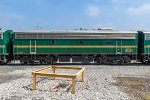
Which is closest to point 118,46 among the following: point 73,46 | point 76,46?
point 76,46

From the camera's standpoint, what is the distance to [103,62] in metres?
28.5

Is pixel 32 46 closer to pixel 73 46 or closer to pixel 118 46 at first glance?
pixel 73 46

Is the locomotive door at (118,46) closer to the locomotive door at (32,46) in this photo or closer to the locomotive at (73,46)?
the locomotive at (73,46)

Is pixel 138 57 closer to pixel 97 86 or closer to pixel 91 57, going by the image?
pixel 91 57

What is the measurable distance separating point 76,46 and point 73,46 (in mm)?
327

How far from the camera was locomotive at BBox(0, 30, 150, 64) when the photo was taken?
2797 cm

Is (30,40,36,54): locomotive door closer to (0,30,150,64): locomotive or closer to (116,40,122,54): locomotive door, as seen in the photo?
(0,30,150,64): locomotive

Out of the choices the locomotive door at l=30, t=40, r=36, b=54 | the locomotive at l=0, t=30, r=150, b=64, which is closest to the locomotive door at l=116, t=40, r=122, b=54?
the locomotive at l=0, t=30, r=150, b=64

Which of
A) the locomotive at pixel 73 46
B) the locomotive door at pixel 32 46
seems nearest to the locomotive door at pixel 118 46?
the locomotive at pixel 73 46

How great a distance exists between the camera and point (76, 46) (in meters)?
28.4

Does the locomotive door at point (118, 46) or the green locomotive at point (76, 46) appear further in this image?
the locomotive door at point (118, 46)

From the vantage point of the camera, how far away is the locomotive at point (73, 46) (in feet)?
91.8

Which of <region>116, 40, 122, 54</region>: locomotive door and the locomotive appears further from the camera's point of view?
<region>116, 40, 122, 54</region>: locomotive door

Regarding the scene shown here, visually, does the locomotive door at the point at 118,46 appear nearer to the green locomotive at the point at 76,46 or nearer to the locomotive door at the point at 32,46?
the green locomotive at the point at 76,46
